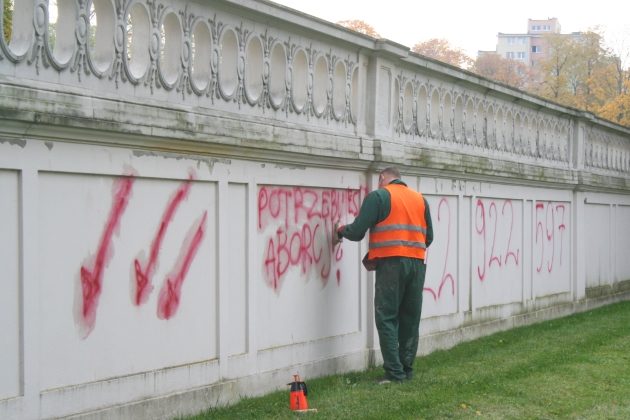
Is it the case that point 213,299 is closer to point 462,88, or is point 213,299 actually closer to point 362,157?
point 362,157

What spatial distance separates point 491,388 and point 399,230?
1624 millimetres

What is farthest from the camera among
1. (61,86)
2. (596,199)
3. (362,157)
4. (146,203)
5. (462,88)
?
(596,199)

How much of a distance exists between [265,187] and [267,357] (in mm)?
1411

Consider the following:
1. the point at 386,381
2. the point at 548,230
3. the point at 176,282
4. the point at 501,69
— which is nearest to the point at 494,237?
the point at 548,230

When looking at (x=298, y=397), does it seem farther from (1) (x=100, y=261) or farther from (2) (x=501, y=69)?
(2) (x=501, y=69)

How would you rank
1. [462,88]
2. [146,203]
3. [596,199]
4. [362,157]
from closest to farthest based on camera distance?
[146,203] < [362,157] < [462,88] < [596,199]

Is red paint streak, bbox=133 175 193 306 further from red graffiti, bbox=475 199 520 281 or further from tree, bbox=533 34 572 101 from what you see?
tree, bbox=533 34 572 101

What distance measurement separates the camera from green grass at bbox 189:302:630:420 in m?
7.51

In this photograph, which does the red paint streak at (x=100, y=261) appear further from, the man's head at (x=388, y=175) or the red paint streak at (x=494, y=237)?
the red paint streak at (x=494, y=237)

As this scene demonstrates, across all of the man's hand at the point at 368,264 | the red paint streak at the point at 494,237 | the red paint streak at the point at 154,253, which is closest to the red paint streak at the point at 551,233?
the red paint streak at the point at 494,237

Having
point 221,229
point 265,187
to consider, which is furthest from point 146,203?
point 265,187

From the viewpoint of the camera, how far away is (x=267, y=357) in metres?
8.03

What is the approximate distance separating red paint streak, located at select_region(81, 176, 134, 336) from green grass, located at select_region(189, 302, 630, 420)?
129cm

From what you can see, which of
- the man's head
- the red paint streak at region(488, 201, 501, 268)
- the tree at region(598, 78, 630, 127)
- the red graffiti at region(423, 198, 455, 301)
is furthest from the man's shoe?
the tree at region(598, 78, 630, 127)
